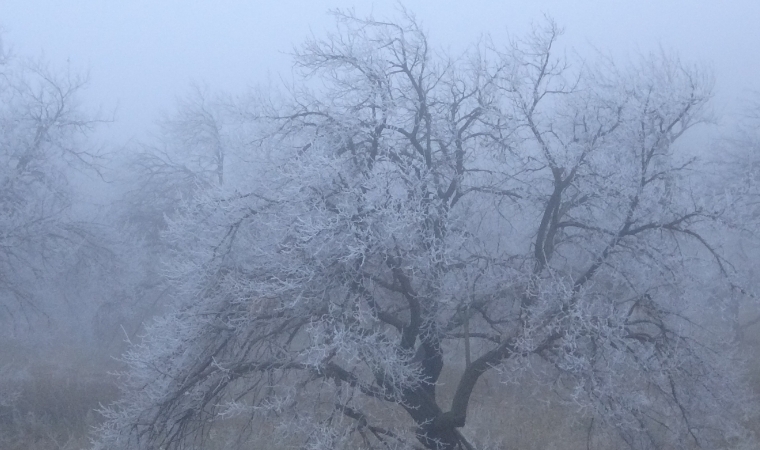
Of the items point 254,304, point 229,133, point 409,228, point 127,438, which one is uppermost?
point 229,133

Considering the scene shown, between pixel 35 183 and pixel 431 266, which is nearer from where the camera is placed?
pixel 431 266

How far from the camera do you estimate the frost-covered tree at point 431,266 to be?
7.67m

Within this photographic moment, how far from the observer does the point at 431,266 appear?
7719 millimetres

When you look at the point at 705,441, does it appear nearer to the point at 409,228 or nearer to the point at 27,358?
the point at 409,228

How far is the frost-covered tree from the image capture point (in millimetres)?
7672

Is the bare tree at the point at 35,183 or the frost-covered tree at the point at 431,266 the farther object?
the bare tree at the point at 35,183

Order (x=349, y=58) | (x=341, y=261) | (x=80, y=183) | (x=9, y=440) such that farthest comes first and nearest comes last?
1. (x=80, y=183)
2. (x=9, y=440)
3. (x=349, y=58)
4. (x=341, y=261)

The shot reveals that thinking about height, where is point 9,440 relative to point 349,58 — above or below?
below

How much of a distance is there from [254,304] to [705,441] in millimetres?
5435

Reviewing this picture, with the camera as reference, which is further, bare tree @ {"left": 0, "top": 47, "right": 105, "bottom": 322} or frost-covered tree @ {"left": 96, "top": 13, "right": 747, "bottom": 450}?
bare tree @ {"left": 0, "top": 47, "right": 105, "bottom": 322}

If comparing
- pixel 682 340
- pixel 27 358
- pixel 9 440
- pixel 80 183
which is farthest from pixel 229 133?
pixel 682 340

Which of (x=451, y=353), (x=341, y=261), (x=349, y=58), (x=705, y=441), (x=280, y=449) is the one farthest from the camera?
(x=451, y=353)

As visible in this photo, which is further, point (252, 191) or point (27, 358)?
point (27, 358)

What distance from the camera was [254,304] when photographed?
26.3ft
